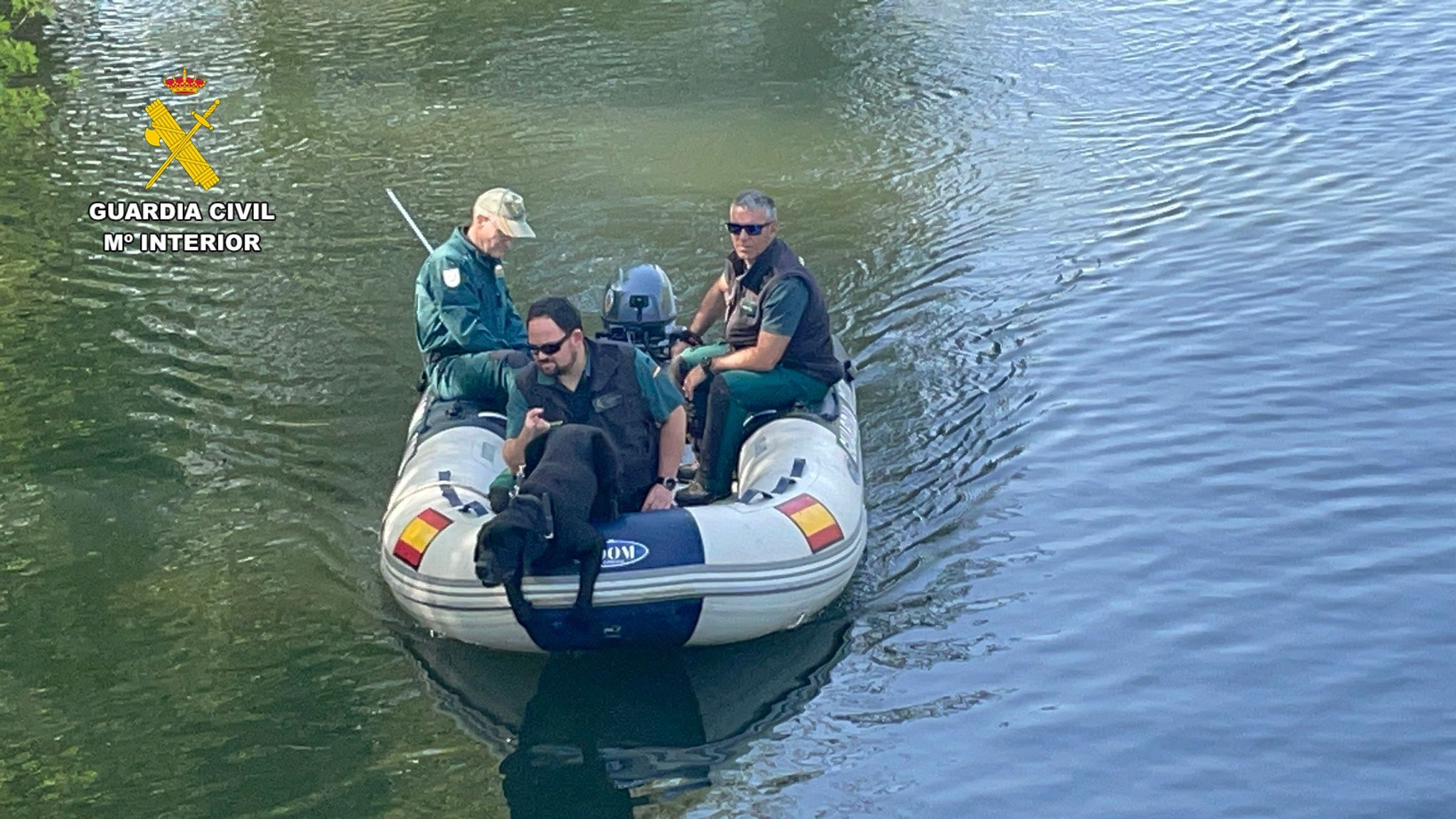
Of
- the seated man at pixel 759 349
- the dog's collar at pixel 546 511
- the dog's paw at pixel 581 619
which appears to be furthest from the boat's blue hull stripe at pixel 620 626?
the seated man at pixel 759 349

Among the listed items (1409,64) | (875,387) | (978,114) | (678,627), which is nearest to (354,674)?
(678,627)

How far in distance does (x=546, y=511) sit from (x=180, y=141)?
39.5 feet

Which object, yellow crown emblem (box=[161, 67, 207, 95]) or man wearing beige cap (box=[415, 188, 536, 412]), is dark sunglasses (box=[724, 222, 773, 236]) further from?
yellow crown emblem (box=[161, 67, 207, 95])

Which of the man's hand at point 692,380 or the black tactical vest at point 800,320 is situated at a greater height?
the black tactical vest at point 800,320

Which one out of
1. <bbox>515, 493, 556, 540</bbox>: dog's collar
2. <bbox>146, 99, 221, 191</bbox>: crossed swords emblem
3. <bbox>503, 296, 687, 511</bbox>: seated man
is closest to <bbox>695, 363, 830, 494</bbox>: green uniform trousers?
<bbox>503, 296, 687, 511</bbox>: seated man

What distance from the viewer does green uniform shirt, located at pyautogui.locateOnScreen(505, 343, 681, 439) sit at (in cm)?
773

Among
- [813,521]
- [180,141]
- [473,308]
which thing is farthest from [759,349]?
[180,141]

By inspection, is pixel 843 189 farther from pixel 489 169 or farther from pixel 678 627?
pixel 678 627

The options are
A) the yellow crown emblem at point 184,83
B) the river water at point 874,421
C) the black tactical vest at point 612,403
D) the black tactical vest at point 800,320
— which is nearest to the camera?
the river water at point 874,421

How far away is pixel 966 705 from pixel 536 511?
2.13 m

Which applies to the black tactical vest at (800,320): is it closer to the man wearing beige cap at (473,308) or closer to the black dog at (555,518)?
the man wearing beige cap at (473,308)

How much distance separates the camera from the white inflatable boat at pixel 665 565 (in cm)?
743

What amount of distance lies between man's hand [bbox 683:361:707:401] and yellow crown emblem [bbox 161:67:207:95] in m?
12.0

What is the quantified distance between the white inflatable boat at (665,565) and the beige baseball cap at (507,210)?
4.64 ft
